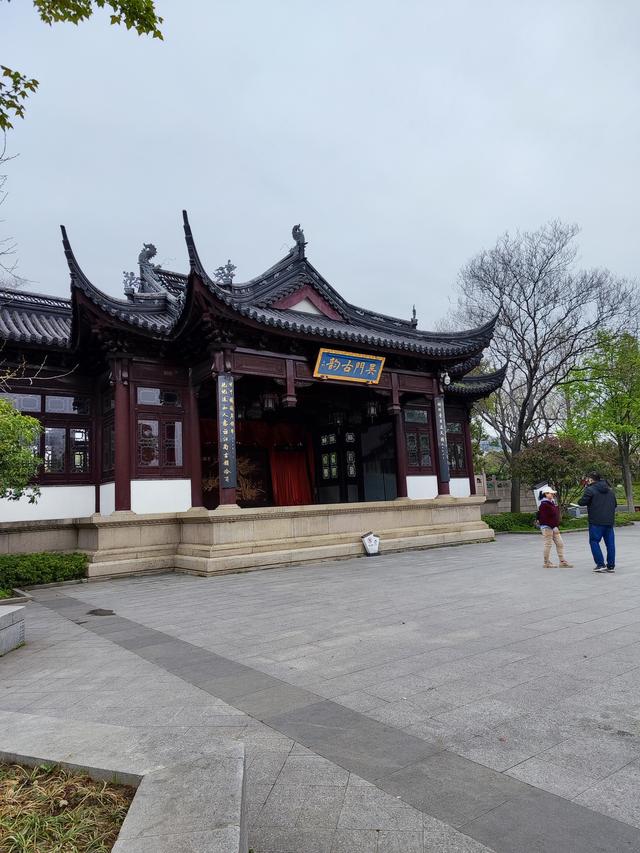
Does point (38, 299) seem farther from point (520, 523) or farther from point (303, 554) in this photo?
point (520, 523)

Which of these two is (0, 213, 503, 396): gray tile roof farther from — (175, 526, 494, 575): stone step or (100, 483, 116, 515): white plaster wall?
(175, 526, 494, 575): stone step

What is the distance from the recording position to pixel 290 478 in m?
19.0

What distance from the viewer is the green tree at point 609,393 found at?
22062 mm

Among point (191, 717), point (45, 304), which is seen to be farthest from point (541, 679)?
point (45, 304)

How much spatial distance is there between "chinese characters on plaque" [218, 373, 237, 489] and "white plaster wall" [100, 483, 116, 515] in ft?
8.07

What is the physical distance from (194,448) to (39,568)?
165 inches

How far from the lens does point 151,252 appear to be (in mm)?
16500

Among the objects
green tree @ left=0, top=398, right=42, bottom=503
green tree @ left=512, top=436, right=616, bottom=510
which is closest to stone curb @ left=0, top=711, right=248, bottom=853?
green tree @ left=0, top=398, right=42, bottom=503

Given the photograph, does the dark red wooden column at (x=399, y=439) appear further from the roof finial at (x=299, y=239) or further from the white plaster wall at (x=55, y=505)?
the white plaster wall at (x=55, y=505)

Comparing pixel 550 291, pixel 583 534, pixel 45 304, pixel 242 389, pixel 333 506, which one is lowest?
pixel 583 534

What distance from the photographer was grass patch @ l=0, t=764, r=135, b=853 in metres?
1.87

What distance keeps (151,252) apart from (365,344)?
7194 mm

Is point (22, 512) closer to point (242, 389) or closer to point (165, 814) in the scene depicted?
point (242, 389)

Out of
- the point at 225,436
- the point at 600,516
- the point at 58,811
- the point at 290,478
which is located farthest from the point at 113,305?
the point at 58,811
